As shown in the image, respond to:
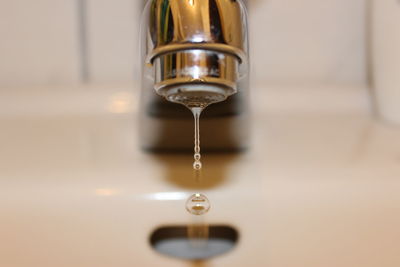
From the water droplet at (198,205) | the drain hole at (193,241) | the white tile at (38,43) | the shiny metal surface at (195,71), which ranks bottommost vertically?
the drain hole at (193,241)

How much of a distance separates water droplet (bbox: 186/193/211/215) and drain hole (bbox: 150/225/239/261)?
2cm

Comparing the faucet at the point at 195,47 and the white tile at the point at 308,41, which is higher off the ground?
the white tile at the point at 308,41

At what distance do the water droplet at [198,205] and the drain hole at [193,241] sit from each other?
0.02 metres

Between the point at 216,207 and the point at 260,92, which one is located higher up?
the point at 260,92

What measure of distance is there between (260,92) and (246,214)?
0.14 metres

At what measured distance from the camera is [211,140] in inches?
13.6

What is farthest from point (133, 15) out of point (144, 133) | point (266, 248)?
point (266, 248)

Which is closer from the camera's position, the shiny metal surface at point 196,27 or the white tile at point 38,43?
the shiny metal surface at point 196,27

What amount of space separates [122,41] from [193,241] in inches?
7.4

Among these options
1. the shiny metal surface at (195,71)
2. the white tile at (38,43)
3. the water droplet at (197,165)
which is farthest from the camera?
the white tile at (38,43)

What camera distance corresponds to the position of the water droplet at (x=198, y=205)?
0.94 feet

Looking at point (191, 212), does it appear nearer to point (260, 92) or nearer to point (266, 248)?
point (266, 248)

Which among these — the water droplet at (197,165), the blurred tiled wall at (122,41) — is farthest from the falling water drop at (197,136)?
the blurred tiled wall at (122,41)

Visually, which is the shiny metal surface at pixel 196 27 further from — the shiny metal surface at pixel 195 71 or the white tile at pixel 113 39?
the white tile at pixel 113 39
